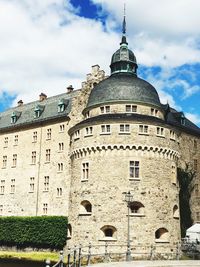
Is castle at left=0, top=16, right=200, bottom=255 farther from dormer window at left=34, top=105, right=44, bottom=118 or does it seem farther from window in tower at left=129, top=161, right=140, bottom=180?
dormer window at left=34, top=105, right=44, bottom=118

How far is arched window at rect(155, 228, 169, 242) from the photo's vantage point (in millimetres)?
38062

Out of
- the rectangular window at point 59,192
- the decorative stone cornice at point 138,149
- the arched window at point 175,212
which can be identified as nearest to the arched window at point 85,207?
the decorative stone cornice at point 138,149

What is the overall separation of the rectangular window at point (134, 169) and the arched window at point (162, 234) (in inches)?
214

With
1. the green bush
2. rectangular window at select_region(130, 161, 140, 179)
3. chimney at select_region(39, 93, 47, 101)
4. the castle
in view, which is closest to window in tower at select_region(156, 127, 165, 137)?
the castle

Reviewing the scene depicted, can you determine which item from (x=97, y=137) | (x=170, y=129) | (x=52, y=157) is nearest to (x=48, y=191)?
(x=52, y=157)

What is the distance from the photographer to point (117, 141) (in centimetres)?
3859

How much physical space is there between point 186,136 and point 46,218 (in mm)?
21548

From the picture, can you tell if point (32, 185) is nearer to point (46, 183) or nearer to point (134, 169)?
point (46, 183)

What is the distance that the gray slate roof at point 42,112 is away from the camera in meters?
51.6

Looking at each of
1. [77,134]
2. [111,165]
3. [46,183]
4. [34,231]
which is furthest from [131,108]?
[34,231]

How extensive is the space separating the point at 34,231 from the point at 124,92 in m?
18.5

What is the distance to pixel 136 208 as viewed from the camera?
37.9m

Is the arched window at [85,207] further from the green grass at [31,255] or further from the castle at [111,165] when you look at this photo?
the green grass at [31,255]

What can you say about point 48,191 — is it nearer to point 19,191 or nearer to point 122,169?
point 19,191
